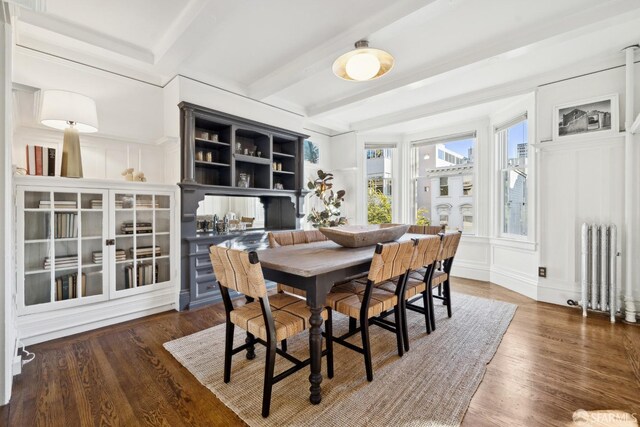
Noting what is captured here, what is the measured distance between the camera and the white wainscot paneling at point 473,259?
452 centimetres

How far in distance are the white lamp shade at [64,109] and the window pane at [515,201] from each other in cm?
518

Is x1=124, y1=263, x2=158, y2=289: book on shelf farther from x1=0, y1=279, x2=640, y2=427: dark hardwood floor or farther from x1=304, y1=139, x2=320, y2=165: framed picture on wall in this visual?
x1=304, y1=139, x2=320, y2=165: framed picture on wall

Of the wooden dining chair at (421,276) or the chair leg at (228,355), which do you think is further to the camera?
the wooden dining chair at (421,276)

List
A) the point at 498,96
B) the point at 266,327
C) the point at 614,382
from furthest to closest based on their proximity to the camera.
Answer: the point at 498,96 → the point at 614,382 → the point at 266,327

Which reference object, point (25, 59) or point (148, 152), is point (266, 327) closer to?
point (148, 152)

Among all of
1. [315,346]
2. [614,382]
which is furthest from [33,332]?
[614,382]

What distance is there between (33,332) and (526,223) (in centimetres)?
556

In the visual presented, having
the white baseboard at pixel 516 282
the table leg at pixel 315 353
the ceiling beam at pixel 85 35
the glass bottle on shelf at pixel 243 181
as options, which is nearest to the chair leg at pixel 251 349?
the table leg at pixel 315 353

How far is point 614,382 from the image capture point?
72.7 inches

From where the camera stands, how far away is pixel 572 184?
3297 millimetres

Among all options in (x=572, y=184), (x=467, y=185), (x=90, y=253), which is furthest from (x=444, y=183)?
(x=90, y=253)

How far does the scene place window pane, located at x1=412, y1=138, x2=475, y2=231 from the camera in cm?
487

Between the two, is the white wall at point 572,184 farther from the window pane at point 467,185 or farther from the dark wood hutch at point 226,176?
the dark wood hutch at point 226,176

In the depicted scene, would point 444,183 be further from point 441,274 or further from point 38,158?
point 38,158
